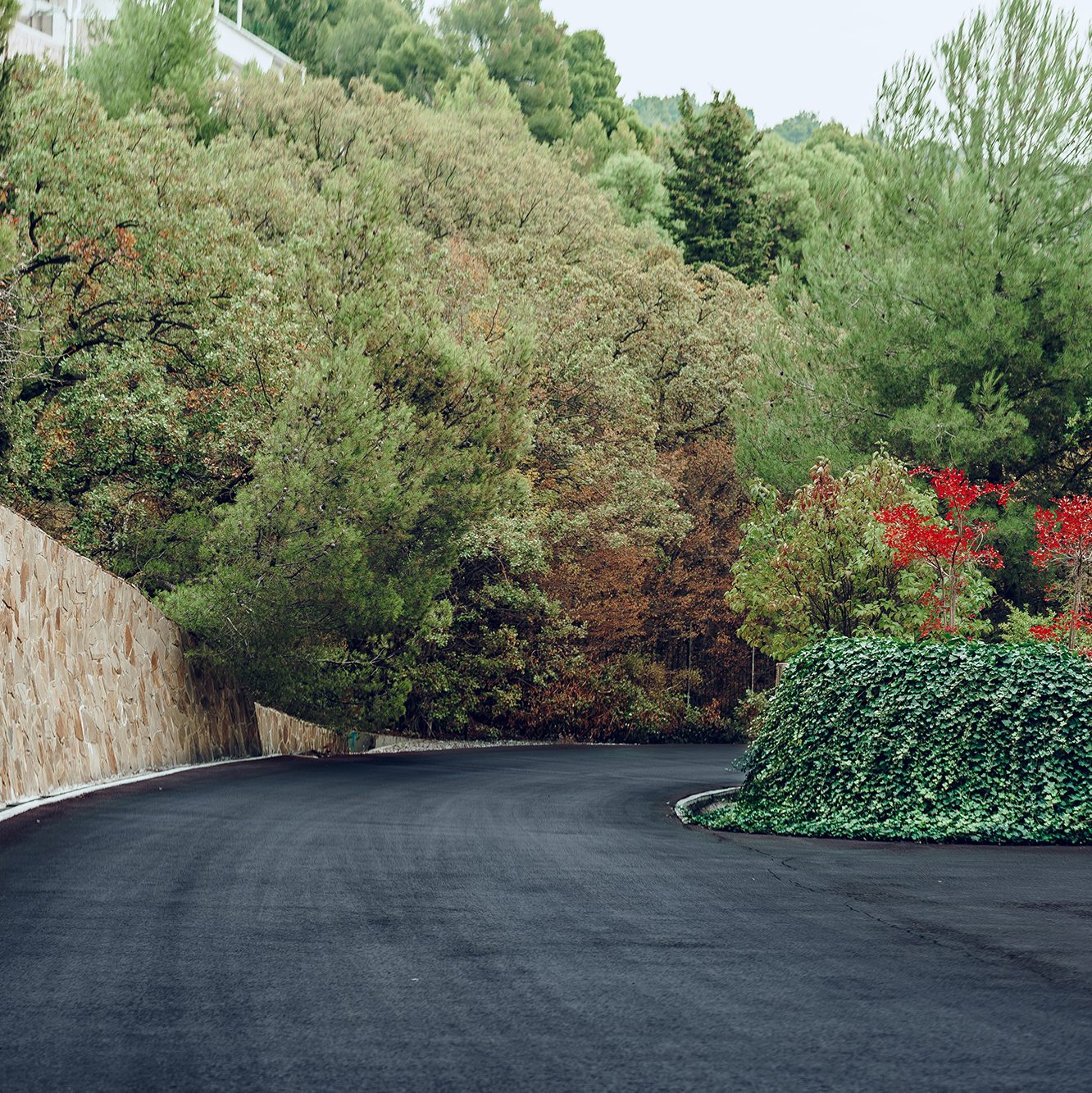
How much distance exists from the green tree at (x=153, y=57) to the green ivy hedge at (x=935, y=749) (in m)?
41.1

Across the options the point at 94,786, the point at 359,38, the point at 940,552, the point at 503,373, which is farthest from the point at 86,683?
the point at 359,38

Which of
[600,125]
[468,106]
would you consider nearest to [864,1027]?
[468,106]

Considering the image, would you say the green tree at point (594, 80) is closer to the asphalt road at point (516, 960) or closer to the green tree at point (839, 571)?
the green tree at point (839, 571)

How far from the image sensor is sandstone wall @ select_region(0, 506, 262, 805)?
45.9ft

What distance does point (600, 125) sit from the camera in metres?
77.3

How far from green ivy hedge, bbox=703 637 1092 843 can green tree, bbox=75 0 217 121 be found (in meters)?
41.1

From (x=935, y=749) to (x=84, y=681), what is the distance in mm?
9803

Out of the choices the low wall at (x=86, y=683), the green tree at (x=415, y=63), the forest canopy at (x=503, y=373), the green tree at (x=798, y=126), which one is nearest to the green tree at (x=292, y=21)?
the green tree at (x=415, y=63)

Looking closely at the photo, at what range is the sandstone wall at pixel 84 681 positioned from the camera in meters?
14.0

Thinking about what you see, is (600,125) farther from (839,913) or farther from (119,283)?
(839,913)

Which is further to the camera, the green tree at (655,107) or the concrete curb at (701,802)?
the green tree at (655,107)

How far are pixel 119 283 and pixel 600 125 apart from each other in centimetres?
5800

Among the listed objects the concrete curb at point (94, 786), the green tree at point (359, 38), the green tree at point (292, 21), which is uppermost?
the green tree at point (292, 21)

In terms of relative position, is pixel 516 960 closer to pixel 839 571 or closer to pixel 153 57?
pixel 839 571
